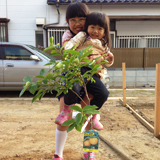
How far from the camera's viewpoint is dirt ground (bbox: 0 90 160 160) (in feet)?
5.97

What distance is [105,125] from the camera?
8.84ft

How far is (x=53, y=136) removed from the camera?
2.29 metres

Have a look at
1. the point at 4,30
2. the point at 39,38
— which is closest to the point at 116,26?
the point at 39,38

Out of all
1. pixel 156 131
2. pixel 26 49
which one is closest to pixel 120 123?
pixel 156 131

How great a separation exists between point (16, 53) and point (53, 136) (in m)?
3.19

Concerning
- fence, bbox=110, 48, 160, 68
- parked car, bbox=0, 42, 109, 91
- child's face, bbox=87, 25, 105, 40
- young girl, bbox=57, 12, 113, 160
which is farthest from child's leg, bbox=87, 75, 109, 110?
fence, bbox=110, 48, 160, 68

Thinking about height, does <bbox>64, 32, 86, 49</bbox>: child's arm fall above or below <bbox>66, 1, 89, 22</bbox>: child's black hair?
below

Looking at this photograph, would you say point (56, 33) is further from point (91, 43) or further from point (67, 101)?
point (67, 101)

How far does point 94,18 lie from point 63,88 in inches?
26.2

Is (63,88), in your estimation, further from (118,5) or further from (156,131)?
(118,5)

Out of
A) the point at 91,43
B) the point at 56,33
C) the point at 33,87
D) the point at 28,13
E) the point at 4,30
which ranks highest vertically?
the point at 28,13

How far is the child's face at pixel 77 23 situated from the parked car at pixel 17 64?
311 centimetres

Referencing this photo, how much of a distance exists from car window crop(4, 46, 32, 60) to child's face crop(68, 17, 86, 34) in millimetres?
3457

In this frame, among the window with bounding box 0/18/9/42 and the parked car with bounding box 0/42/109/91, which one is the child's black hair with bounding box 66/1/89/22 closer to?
the parked car with bounding box 0/42/109/91
